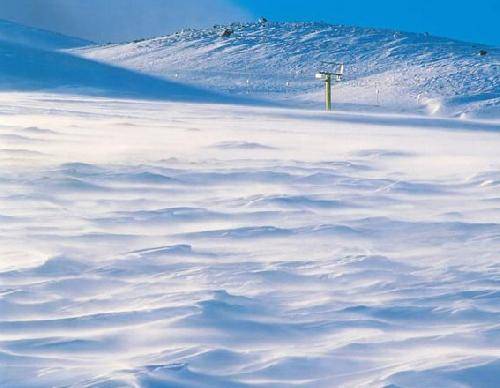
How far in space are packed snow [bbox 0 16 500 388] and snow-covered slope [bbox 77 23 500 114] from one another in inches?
883

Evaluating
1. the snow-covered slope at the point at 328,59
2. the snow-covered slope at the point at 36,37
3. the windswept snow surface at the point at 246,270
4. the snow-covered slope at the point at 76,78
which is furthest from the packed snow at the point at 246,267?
the snow-covered slope at the point at 36,37

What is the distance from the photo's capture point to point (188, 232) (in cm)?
558

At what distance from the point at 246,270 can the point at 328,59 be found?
1416 inches

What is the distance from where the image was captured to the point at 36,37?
5394 centimetres

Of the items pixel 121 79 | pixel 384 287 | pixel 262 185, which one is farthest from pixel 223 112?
pixel 121 79

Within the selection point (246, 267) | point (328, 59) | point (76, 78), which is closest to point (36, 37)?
point (76, 78)

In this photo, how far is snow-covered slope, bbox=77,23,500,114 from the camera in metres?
32.7

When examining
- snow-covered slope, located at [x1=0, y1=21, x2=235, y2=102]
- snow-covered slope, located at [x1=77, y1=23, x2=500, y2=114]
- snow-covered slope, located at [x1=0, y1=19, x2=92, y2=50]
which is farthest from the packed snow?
snow-covered slope, located at [x1=0, y1=19, x2=92, y2=50]

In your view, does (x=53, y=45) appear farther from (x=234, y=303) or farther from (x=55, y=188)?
(x=234, y=303)

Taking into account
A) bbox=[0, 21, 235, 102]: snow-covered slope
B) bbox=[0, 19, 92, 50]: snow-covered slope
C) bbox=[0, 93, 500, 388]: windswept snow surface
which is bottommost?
bbox=[0, 93, 500, 388]: windswept snow surface

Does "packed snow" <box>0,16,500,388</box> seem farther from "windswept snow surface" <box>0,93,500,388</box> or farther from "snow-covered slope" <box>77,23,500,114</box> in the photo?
"snow-covered slope" <box>77,23,500,114</box>

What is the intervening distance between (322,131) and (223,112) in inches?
237

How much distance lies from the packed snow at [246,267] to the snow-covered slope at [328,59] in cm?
2244

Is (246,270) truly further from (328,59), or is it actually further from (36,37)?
(36,37)
